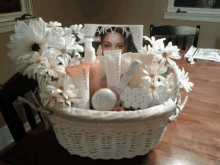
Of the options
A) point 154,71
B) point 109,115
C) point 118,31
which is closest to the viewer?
point 109,115

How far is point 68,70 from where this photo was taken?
1.57ft

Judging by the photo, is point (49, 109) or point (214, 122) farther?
point (214, 122)

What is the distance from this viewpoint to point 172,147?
1.85ft

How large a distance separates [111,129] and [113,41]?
34 cm

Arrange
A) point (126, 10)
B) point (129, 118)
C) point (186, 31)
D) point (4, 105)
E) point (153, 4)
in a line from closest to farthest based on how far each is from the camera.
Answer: point (129, 118)
point (4, 105)
point (186, 31)
point (153, 4)
point (126, 10)

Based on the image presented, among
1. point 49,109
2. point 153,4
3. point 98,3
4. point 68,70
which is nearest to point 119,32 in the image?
point 68,70

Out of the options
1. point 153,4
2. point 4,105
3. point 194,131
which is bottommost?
point 194,131

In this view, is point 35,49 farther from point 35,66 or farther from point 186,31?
point 186,31

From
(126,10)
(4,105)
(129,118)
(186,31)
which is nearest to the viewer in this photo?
(129,118)

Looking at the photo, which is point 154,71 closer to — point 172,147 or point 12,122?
point 172,147

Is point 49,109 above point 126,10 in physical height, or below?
below

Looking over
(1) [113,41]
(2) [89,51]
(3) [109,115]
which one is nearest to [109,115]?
(3) [109,115]

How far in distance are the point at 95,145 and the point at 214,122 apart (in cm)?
46

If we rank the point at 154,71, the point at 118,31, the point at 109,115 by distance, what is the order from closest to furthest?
the point at 109,115, the point at 154,71, the point at 118,31
